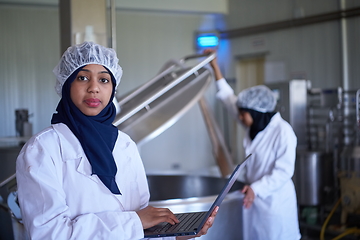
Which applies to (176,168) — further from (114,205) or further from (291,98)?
(114,205)

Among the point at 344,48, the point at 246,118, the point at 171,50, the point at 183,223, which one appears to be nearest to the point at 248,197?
the point at 246,118

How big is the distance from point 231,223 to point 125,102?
114cm

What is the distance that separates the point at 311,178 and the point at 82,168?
147 inches

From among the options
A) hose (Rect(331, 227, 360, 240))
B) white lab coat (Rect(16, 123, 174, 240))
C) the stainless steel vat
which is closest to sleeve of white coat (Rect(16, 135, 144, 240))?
white lab coat (Rect(16, 123, 174, 240))

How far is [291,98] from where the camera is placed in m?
4.79

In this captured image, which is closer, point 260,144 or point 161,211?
point 161,211

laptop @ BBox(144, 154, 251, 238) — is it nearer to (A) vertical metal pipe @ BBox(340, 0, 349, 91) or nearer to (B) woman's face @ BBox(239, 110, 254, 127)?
(B) woman's face @ BBox(239, 110, 254, 127)

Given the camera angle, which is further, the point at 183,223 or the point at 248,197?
the point at 248,197

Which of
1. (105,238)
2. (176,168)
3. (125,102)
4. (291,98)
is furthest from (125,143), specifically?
(176,168)

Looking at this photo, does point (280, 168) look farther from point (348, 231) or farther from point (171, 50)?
point (171, 50)

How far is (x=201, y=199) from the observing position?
216 cm

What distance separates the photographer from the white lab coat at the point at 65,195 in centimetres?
108

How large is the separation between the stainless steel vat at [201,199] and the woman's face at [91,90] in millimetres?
977

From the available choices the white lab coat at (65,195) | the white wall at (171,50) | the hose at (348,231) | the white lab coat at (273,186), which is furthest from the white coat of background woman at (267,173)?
the white wall at (171,50)
